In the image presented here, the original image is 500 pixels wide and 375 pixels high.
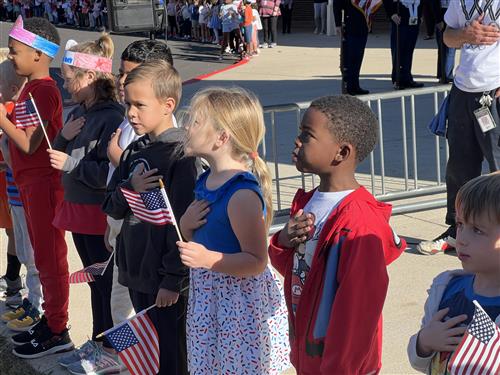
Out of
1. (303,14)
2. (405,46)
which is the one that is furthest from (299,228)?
(303,14)

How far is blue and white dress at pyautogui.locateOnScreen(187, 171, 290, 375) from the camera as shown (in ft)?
11.5

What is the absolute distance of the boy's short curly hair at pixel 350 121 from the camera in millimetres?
3107

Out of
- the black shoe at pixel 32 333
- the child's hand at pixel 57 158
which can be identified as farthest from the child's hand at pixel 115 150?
the black shoe at pixel 32 333

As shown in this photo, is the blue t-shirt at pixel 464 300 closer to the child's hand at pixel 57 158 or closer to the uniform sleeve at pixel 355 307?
the uniform sleeve at pixel 355 307

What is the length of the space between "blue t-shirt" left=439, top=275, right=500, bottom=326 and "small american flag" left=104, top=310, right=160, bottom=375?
159 centimetres

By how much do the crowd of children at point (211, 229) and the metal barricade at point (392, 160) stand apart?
7.48 ft

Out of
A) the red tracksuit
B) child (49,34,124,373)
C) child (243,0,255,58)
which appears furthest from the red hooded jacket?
child (243,0,255,58)

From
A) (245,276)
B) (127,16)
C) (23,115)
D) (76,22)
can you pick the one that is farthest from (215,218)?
(76,22)

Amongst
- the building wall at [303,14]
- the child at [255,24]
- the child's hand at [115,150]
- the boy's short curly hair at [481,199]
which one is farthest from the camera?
the building wall at [303,14]

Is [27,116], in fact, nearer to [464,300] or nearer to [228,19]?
[464,300]

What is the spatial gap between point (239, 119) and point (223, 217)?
389 mm

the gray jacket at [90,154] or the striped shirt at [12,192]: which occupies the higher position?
the gray jacket at [90,154]

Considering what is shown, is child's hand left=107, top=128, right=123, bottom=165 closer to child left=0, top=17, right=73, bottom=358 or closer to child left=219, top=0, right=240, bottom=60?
child left=0, top=17, right=73, bottom=358

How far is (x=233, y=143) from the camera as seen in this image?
355 centimetres
